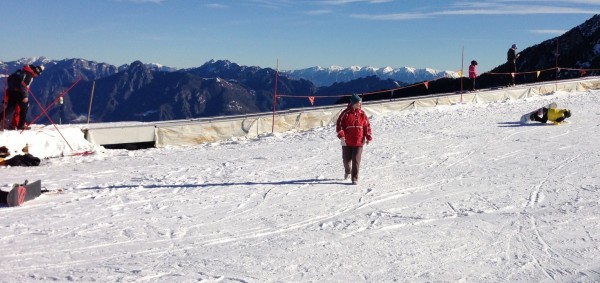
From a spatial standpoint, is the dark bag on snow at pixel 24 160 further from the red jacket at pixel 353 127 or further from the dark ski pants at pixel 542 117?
the dark ski pants at pixel 542 117

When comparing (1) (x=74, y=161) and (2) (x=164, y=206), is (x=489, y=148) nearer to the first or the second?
(2) (x=164, y=206)

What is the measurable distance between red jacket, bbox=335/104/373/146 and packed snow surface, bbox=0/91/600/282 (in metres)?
0.82

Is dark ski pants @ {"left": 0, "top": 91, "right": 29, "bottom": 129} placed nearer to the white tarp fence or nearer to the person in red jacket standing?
the white tarp fence

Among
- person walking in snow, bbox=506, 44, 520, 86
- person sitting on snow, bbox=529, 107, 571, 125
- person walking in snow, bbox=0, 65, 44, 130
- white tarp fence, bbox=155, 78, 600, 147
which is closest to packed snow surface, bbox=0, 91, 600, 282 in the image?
person walking in snow, bbox=0, 65, 44, 130

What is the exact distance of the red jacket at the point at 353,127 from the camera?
961 centimetres

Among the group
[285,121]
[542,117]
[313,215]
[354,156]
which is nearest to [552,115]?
[542,117]

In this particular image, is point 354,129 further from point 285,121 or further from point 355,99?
point 285,121

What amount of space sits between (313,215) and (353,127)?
2314 mm

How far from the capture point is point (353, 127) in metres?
9.60

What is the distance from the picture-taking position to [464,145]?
13.8 metres

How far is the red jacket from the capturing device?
961 centimetres

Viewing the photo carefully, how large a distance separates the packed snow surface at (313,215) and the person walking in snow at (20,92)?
49 centimetres

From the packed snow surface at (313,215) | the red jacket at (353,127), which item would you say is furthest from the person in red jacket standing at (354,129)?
the packed snow surface at (313,215)

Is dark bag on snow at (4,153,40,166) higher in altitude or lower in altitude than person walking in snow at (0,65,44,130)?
lower
